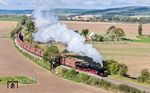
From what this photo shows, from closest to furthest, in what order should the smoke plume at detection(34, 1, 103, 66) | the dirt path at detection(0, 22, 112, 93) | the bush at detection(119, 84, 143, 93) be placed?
the bush at detection(119, 84, 143, 93) → the dirt path at detection(0, 22, 112, 93) → the smoke plume at detection(34, 1, 103, 66)

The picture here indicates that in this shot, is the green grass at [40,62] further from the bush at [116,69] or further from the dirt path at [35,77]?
the bush at [116,69]

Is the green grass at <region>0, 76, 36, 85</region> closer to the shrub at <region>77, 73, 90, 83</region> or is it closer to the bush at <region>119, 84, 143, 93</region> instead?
the shrub at <region>77, 73, 90, 83</region>

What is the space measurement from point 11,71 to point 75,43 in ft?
34.1

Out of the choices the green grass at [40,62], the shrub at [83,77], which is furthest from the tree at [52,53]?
the shrub at [83,77]

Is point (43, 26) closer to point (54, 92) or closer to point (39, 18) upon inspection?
point (39, 18)

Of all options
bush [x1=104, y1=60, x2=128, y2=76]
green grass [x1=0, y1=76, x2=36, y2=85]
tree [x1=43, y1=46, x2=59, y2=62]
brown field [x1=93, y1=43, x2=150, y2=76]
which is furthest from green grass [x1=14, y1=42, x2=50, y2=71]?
brown field [x1=93, y1=43, x2=150, y2=76]

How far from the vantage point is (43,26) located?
76812 mm

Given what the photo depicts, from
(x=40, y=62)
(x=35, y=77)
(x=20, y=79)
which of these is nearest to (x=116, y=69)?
(x=35, y=77)

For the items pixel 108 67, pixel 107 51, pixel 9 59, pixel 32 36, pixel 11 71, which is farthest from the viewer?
pixel 32 36

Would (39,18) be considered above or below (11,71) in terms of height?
above

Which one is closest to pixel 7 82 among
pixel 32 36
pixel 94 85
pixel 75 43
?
pixel 94 85

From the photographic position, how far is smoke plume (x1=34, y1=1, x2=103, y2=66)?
58.3 m

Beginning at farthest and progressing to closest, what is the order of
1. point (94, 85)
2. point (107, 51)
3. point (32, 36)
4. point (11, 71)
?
point (32, 36) → point (107, 51) → point (11, 71) → point (94, 85)

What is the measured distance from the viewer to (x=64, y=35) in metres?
65.7
